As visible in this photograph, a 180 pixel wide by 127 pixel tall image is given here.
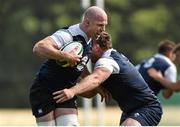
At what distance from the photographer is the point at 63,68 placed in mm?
8969

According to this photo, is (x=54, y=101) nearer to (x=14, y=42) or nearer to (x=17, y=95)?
(x=17, y=95)

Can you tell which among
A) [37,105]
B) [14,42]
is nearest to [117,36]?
[14,42]

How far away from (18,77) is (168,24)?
8100 millimetres

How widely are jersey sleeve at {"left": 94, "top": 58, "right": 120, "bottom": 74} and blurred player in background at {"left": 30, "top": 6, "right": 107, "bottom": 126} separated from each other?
0.23m

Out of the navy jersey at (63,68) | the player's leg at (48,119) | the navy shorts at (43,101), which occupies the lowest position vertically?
the player's leg at (48,119)

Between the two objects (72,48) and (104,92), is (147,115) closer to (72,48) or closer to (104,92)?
(104,92)

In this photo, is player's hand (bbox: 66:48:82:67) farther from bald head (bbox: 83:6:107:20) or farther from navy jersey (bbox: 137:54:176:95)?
navy jersey (bbox: 137:54:176:95)

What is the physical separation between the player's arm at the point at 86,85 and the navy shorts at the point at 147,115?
69cm

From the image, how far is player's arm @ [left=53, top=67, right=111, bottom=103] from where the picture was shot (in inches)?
319

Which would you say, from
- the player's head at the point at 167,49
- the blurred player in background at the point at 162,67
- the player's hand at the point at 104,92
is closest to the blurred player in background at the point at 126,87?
the player's hand at the point at 104,92

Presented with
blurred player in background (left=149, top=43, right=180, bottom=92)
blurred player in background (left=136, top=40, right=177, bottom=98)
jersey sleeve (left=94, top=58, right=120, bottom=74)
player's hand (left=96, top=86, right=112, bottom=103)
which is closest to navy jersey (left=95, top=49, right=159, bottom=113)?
jersey sleeve (left=94, top=58, right=120, bottom=74)

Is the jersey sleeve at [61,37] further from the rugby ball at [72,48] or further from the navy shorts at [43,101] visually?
the navy shorts at [43,101]

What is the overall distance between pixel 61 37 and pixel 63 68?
1.22 ft

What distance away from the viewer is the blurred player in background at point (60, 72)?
8.65 metres
